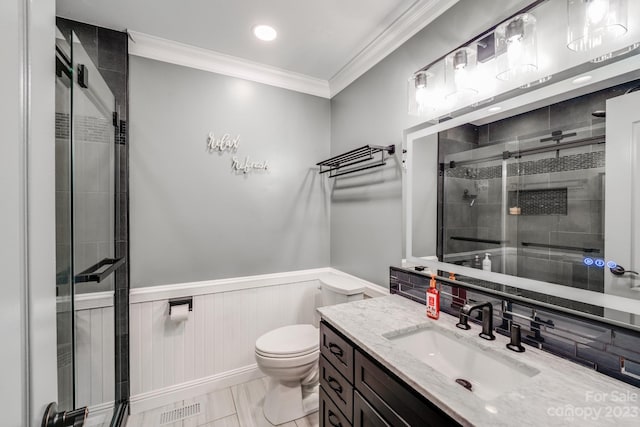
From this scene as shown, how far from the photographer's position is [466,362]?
1081 mm

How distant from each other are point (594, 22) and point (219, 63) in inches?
81.9

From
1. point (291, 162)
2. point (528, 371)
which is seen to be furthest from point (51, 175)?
point (291, 162)

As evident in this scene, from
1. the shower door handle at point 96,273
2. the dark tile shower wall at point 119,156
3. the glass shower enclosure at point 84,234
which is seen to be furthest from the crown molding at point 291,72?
the shower door handle at point 96,273

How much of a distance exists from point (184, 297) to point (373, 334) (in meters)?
1.45

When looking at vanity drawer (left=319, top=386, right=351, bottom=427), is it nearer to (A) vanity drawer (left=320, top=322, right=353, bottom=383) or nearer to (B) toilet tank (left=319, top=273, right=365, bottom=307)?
(A) vanity drawer (left=320, top=322, right=353, bottom=383)

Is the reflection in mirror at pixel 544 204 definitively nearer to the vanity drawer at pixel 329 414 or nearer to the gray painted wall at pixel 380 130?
the gray painted wall at pixel 380 130

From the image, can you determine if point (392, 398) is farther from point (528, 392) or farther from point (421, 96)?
point (421, 96)

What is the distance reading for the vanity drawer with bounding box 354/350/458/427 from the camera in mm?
789

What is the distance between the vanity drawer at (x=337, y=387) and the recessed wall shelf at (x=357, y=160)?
4.24 ft

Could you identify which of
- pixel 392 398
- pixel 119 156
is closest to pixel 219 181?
pixel 119 156

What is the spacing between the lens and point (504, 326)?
43.4 inches

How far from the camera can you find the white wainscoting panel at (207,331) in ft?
5.98

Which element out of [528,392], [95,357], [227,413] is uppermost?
[528,392]

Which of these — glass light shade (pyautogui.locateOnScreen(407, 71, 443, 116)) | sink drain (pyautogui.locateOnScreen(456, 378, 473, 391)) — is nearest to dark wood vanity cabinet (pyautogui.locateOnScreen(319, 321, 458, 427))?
sink drain (pyautogui.locateOnScreen(456, 378, 473, 391))
